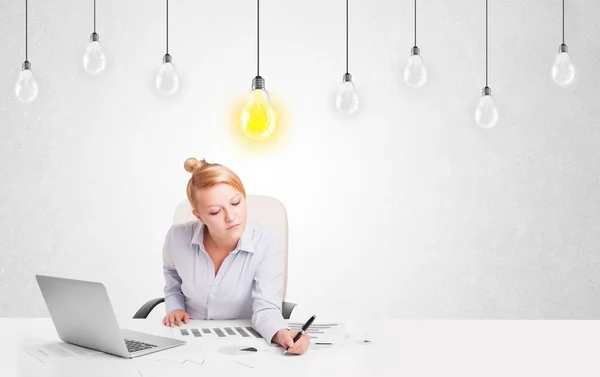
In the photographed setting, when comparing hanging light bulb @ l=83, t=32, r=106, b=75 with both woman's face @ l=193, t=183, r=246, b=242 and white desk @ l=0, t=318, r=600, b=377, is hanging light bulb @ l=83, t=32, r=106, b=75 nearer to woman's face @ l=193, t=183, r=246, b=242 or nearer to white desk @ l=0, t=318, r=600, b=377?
woman's face @ l=193, t=183, r=246, b=242

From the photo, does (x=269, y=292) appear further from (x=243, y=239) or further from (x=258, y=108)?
(x=258, y=108)

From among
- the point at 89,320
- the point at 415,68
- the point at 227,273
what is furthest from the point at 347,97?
the point at 89,320

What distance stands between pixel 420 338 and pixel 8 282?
9.41 ft

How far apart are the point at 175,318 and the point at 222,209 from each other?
15.1 inches

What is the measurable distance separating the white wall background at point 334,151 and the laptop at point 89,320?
201cm

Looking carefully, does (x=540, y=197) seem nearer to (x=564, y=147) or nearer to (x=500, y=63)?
(x=564, y=147)

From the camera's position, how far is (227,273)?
1.95 meters

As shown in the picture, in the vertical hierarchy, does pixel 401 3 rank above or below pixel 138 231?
above

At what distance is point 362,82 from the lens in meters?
3.55

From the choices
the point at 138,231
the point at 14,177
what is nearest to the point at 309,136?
the point at 138,231

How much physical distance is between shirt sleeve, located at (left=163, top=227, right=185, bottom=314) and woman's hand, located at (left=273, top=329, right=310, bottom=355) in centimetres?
61

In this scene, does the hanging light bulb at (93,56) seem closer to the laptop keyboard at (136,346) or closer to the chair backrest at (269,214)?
the chair backrest at (269,214)

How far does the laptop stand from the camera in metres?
1.37

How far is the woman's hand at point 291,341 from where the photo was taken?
56.2 inches
